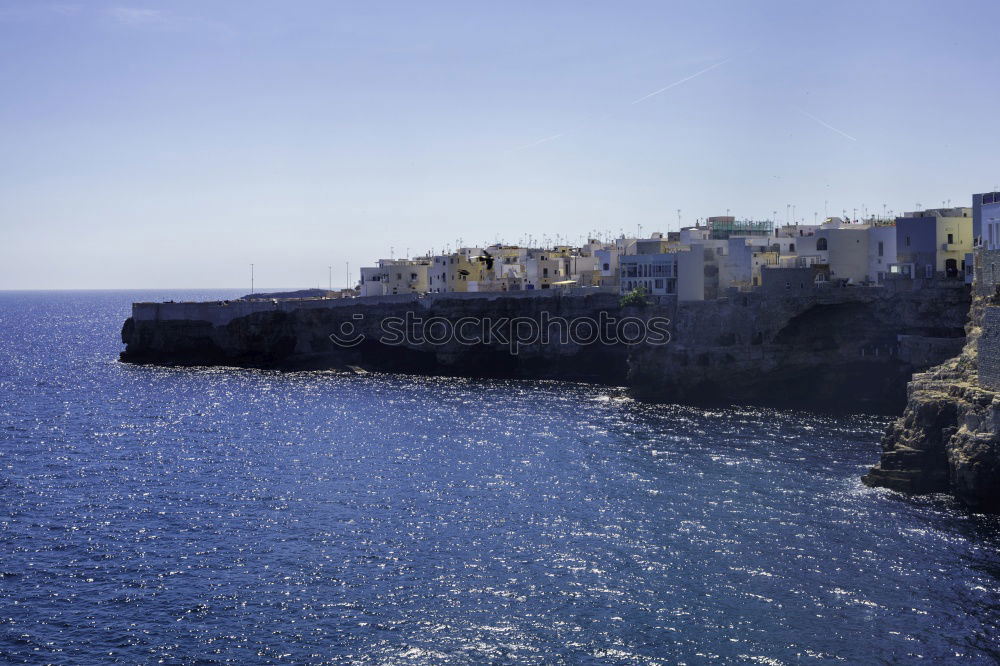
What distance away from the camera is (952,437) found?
62.8m

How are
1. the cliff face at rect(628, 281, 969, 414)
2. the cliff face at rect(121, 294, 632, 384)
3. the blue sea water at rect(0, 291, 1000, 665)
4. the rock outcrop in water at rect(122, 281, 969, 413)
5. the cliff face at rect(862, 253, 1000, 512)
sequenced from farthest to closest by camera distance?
the cliff face at rect(121, 294, 632, 384), the cliff face at rect(628, 281, 969, 414), the rock outcrop in water at rect(122, 281, 969, 413), the cliff face at rect(862, 253, 1000, 512), the blue sea water at rect(0, 291, 1000, 665)

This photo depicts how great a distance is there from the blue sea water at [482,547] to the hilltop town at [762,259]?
26.3 metres

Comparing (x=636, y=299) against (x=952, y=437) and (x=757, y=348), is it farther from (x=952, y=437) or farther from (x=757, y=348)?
(x=952, y=437)

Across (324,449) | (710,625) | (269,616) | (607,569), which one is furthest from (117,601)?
(324,449)

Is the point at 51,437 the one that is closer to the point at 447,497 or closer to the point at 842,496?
the point at 447,497

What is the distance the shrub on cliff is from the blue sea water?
1144 inches

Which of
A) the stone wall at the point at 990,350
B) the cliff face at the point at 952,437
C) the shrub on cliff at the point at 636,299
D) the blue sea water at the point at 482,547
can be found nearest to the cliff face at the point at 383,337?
the shrub on cliff at the point at 636,299

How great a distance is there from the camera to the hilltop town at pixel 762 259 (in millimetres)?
108062

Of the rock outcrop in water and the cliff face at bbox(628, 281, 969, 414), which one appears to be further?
the cliff face at bbox(628, 281, 969, 414)

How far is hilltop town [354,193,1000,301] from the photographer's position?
4254 inches
